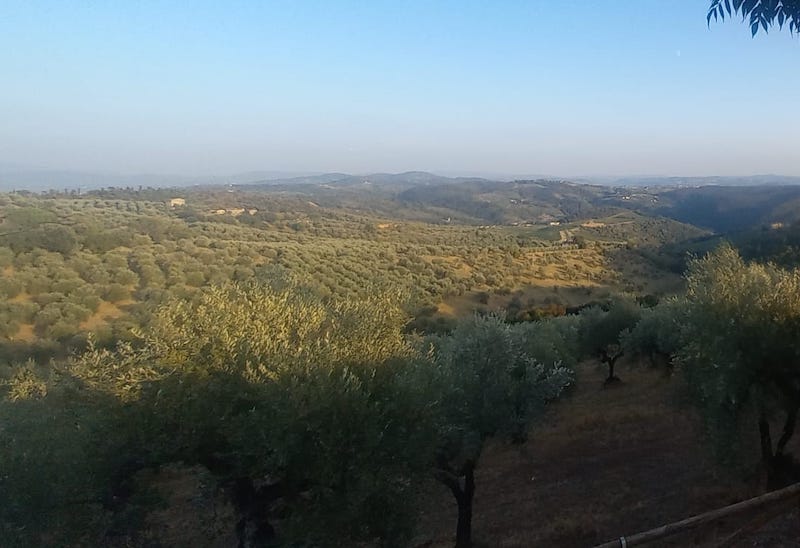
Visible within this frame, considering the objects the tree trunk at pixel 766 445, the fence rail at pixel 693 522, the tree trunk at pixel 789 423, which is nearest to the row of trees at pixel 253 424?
the fence rail at pixel 693 522

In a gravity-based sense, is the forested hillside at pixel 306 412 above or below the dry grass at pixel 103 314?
above

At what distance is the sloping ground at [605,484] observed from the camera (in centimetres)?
1223

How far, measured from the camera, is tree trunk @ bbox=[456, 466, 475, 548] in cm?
1206

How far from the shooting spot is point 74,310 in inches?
1105

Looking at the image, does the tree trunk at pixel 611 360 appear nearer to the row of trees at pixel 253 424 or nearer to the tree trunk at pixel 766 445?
the tree trunk at pixel 766 445

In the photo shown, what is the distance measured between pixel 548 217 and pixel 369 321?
488 feet

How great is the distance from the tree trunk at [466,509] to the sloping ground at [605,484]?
2.60 ft

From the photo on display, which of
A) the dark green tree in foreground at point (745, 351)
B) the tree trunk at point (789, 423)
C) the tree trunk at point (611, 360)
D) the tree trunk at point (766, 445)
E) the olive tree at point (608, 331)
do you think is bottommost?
the tree trunk at point (611, 360)

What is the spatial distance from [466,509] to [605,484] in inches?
231

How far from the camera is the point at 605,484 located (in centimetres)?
1598

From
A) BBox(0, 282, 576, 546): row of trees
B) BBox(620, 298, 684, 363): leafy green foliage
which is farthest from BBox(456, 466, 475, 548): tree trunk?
BBox(620, 298, 684, 363): leafy green foliage

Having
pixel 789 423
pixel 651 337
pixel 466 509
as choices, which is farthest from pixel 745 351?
pixel 651 337

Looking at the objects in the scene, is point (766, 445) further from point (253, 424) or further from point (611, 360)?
point (611, 360)

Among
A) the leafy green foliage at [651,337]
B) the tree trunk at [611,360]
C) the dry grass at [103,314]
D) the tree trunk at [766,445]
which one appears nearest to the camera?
the tree trunk at [766,445]
